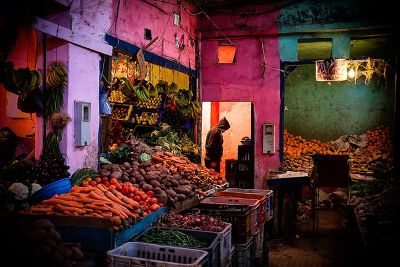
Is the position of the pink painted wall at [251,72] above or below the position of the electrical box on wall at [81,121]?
above

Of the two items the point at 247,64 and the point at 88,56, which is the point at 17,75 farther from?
the point at 247,64

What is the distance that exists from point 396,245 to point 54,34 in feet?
16.7

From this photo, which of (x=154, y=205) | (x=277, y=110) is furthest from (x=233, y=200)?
(x=277, y=110)

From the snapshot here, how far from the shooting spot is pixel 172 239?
4.86 metres

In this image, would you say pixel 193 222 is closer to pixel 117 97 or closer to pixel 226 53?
pixel 117 97

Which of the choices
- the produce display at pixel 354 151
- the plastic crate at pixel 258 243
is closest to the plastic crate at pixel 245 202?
the plastic crate at pixel 258 243

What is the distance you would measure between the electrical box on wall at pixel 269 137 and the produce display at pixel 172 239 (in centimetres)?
669

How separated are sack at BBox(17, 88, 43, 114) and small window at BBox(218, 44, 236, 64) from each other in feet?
22.4

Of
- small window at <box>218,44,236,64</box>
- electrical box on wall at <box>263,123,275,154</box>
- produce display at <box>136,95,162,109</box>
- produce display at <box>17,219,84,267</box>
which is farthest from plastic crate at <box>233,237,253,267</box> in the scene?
small window at <box>218,44,236,64</box>

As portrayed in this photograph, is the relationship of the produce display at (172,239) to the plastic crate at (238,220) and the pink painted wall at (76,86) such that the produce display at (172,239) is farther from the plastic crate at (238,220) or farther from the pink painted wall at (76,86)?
the pink painted wall at (76,86)

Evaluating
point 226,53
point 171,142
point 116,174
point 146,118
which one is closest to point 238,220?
point 116,174

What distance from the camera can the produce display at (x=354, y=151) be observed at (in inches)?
471

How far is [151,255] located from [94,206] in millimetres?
945

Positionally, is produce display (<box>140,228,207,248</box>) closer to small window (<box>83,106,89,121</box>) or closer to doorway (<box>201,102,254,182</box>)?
small window (<box>83,106,89,121</box>)
